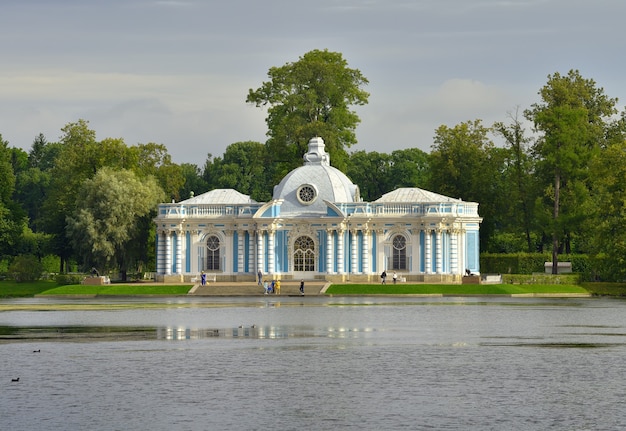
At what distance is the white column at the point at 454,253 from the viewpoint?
9381cm

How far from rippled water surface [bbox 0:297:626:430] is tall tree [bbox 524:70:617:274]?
35821 mm

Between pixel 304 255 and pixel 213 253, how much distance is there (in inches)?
273

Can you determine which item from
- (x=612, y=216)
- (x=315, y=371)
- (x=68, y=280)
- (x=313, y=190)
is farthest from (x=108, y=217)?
(x=315, y=371)

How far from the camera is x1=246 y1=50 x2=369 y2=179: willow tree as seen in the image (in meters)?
109

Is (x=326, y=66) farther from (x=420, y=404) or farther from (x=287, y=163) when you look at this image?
(x=420, y=404)

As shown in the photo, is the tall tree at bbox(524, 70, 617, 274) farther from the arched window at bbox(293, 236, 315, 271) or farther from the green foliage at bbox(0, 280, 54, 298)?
the green foliage at bbox(0, 280, 54, 298)

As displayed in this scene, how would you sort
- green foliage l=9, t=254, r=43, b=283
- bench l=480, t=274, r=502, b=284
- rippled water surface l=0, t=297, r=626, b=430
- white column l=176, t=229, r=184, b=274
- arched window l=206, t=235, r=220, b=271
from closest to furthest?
rippled water surface l=0, t=297, r=626, b=430
bench l=480, t=274, r=502, b=284
white column l=176, t=229, r=184, b=274
arched window l=206, t=235, r=220, b=271
green foliage l=9, t=254, r=43, b=283

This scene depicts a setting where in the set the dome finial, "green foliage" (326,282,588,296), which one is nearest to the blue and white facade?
the dome finial

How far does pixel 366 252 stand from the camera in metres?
95.1

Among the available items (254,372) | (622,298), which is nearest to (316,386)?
(254,372)

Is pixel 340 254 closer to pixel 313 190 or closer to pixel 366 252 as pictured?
pixel 366 252

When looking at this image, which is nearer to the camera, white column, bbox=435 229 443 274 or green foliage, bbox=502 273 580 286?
green foliage, bbox=502 273 580 286

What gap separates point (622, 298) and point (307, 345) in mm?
42858

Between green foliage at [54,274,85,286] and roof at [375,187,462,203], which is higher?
roof at [375,187,462,203]
